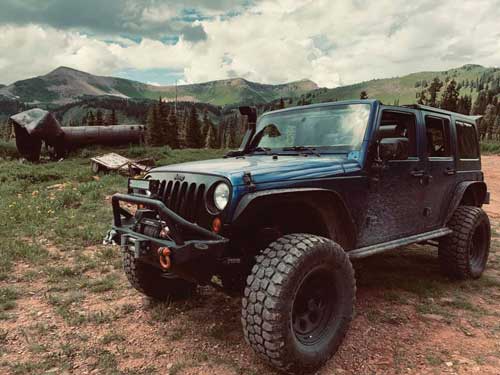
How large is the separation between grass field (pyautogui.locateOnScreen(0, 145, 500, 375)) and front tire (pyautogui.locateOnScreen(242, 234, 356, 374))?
0.26 m

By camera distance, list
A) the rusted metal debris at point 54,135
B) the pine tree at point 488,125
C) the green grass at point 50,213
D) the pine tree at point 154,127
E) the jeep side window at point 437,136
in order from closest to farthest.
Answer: the jeep side window at point 437,136
the green grass at point 50,213
the rusted metal debris at point 54,135
the pine tree at point 154,127
the pine tree at point 488,125

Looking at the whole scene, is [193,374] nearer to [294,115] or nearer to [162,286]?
[162,286]

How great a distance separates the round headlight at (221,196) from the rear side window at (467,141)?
3.79 metres

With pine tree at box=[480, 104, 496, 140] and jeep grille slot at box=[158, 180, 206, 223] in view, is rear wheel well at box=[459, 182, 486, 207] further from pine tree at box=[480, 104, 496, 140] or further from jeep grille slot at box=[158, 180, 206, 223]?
pine tree at box=[480, 104, 496, 140]

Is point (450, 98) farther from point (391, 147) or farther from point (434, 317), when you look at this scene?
point (391, 147)

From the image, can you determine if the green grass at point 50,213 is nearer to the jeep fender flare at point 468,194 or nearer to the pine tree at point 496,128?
the jeep fender flare at point 468,194

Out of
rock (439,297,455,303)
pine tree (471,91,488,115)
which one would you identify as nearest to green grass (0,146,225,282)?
rock (439,297,455,303)

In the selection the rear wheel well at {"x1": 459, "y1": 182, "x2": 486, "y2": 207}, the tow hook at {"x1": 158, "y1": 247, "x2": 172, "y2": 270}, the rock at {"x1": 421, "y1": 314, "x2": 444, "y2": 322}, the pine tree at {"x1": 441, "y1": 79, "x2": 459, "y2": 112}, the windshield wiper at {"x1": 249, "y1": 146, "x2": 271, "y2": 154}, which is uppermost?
the pine tree at {"x1": 441, "y1": 79, "x2": 459, "y2": 112}

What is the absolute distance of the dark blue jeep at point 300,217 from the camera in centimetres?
292

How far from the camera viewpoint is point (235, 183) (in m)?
2.94

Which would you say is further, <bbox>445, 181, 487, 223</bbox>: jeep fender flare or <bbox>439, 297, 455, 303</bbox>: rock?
<bbox>445, 181, 487, 223</bbox>: jeep fender flare

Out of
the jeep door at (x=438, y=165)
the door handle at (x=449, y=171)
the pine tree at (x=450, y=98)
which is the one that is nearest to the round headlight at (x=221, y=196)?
the jeep door at (x=438, y=165)

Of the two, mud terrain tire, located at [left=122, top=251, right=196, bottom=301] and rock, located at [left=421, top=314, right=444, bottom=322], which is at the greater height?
mud terrain tire, located at [left=122, top=251, right=196, bottom=301]

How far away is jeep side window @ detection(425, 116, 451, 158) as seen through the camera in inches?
190
